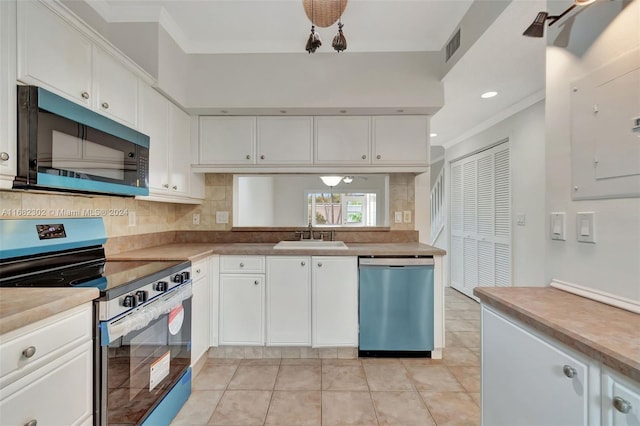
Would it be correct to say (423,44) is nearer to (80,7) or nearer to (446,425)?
(80,7)

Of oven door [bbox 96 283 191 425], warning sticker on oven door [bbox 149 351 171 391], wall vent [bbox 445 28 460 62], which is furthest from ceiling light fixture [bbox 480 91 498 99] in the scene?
warning sticker on oven door [bbox 149 351 171 391]

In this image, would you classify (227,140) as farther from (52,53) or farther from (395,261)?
(395,261)

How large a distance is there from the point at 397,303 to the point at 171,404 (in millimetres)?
1734

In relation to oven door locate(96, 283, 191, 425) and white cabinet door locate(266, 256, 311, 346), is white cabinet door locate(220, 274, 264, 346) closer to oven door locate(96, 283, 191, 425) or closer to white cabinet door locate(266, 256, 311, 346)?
white cabinet door locate(266, 256, 311, 346)

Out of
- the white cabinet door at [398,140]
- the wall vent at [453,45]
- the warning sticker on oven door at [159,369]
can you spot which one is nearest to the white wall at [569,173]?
the wall vent at [453,45]

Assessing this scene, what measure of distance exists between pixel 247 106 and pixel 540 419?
2.68 metres

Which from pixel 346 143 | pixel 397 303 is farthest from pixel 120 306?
pixel 346 143

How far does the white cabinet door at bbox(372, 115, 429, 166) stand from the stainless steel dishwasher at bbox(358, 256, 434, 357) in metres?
0.94

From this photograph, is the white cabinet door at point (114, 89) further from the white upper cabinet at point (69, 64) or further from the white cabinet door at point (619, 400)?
the white cabinet door at point (619, 400)

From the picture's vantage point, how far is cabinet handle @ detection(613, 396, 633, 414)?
668mm

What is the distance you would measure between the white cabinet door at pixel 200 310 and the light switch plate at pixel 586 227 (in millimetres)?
2201

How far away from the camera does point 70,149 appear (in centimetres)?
138

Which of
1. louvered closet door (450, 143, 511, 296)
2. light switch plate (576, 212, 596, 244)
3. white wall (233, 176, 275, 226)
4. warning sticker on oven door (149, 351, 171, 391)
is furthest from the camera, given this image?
louvered closet door (450, 143, 511, 296)

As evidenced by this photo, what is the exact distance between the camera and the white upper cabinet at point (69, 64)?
1247 mm
